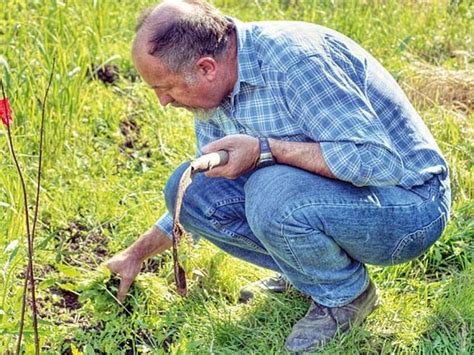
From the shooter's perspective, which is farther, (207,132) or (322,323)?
(207,132)

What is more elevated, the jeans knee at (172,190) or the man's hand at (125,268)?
the jeans knee at (172,190)

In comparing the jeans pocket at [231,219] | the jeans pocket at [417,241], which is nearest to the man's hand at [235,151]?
the jeans pocket at [231,219]

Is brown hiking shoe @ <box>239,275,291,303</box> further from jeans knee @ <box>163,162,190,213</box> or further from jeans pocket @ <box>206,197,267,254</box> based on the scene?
jeans knee @ <box>163,162,190,213</box>

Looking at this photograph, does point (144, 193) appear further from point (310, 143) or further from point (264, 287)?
point (310, 143)

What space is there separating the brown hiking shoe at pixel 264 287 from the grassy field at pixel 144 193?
0.05 m

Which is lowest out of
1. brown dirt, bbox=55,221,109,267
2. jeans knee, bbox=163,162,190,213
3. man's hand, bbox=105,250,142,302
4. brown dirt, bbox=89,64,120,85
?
brown dirt, bbox=55,221,109,267

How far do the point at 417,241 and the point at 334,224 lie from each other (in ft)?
0.91

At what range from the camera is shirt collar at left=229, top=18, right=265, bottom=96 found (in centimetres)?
266

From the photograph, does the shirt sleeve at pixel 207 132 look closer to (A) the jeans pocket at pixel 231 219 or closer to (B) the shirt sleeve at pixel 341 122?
(A) the jeans pocket at pixel 231 219

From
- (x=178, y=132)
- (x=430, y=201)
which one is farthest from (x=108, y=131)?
(x=430, y=201)

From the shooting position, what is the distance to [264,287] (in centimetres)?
317

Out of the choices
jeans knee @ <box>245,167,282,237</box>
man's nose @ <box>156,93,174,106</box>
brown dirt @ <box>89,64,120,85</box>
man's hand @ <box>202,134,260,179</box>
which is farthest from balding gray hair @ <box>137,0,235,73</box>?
brown dirt @ <box>89,64,120,85</box>

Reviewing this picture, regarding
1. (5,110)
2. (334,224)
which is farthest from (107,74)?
(5,110)

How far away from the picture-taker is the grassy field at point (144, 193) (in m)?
2.94
